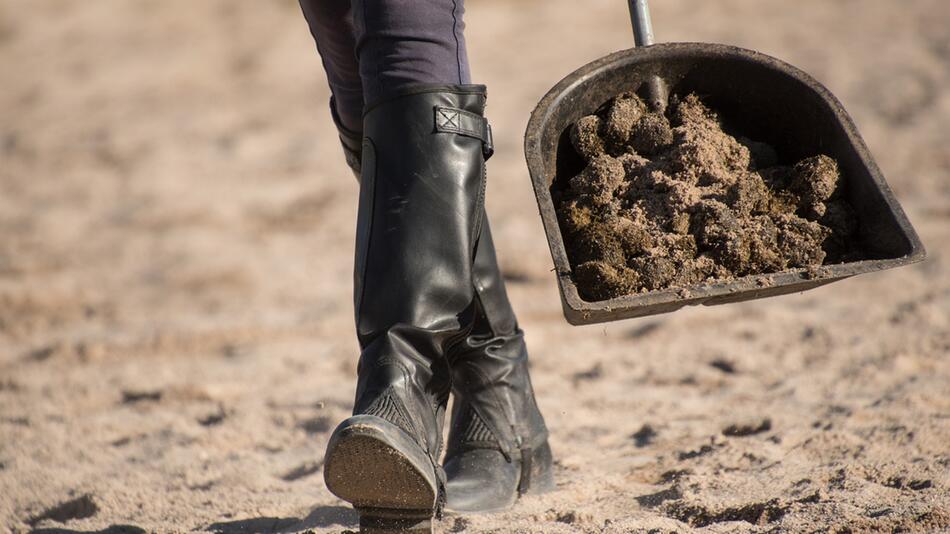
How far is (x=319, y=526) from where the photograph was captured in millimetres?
1926

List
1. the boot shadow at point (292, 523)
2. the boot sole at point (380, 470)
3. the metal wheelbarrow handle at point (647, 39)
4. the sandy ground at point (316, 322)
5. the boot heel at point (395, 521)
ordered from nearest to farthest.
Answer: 1. the boot sole at point (380, 470)
2. the boot heel at point (395, 521)
3. the metal wheelbarrow handle at point (647, 39)
4. the boot shadow at point (292, 523)
5. the sandy ground at point (316, 322)

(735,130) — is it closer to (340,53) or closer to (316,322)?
(340,53)

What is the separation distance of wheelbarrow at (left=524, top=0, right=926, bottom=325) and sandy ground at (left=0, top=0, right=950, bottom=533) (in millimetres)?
436

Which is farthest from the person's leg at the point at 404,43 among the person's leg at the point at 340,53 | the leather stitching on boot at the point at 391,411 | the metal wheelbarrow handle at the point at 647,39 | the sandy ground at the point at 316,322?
the sandy ground at the point at 316,322

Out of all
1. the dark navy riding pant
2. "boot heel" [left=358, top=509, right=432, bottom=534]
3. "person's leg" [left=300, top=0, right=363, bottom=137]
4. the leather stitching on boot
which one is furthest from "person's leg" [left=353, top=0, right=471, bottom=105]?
"boot heel" [left=358, top=509, right=432, bottom=534]

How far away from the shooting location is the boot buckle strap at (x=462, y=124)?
1.72m

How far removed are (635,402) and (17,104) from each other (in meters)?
4.79

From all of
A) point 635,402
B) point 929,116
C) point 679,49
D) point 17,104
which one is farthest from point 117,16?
point 679,49

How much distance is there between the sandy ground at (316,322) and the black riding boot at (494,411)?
0.09 metres

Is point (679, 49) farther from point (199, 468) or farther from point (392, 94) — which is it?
point (199, 468)

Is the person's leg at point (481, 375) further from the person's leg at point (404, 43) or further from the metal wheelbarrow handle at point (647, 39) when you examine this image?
the metal wheelbarrow handle at point (647, 39)

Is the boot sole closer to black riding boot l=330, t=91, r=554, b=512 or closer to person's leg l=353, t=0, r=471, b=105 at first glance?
black riding boot l=330, t=91, r=554, b=512

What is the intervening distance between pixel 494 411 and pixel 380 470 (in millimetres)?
546

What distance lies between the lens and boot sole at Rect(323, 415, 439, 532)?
152 cm
